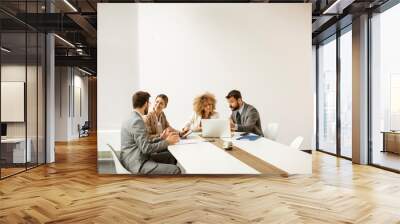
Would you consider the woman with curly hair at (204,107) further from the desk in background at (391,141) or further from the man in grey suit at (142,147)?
the desk in background at (391,141)

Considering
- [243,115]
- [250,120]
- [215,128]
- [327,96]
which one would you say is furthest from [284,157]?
[327,96]

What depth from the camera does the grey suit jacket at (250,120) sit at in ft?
19.5

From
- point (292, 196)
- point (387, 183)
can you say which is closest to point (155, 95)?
point (292, 196)

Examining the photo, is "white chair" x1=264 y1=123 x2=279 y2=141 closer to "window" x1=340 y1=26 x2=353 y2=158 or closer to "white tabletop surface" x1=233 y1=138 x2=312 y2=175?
"white tabletop surface" x1=233 y1=138 x2=312 y2=175

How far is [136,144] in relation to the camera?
225 inches

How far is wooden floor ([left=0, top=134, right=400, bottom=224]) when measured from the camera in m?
3.72

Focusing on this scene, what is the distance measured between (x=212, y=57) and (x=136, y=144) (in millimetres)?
1782

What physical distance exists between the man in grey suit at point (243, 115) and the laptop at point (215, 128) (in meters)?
0.19

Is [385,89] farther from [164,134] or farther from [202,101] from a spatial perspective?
[164,134]

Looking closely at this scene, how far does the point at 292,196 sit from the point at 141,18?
3474 millimetres

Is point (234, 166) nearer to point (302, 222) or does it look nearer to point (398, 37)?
point (302, 222)

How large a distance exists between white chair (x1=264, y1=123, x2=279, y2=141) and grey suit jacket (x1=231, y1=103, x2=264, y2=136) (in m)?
0.10

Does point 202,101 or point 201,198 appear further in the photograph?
point 202,101

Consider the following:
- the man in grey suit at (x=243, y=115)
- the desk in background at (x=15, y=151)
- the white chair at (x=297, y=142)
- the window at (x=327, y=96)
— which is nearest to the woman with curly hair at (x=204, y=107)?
the man in grey suit at (x=243, y=115)
